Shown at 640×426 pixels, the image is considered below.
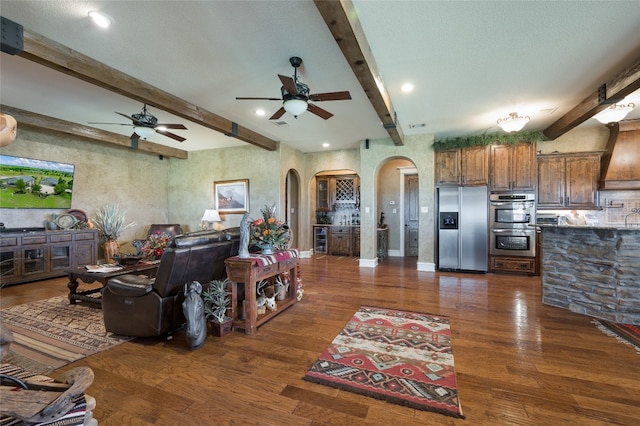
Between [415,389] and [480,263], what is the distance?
4.49 meters

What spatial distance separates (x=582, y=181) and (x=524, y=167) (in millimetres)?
1030

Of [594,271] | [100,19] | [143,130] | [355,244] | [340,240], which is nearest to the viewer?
[100,19]

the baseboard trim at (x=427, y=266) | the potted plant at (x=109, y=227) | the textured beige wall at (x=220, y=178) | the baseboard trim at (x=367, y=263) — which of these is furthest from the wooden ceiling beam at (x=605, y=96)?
the potted plant at (x=109, y=227)

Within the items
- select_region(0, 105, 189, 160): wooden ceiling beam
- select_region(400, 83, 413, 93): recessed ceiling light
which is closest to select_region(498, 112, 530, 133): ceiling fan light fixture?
select_region(400, 83, 413, 93): recessed ceiling light

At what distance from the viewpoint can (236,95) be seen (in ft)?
13.2

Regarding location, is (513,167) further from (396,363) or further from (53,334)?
(53,334)

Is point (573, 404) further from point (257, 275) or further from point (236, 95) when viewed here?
point (236, 95)

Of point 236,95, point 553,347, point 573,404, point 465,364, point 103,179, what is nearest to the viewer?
point 573,404

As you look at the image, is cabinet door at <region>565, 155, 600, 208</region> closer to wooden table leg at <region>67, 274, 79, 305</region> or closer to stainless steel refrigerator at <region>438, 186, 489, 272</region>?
stainless steel refrigerator at <region>438, 186, 489, 272</region>

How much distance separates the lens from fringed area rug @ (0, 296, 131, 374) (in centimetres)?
238

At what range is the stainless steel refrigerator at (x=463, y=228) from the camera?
18.4ft

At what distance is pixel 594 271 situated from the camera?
132 inches

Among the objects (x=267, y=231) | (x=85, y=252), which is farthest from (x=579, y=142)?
(x=85, y=252)

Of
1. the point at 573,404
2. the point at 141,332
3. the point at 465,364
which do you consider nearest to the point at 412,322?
the point at 465,364
